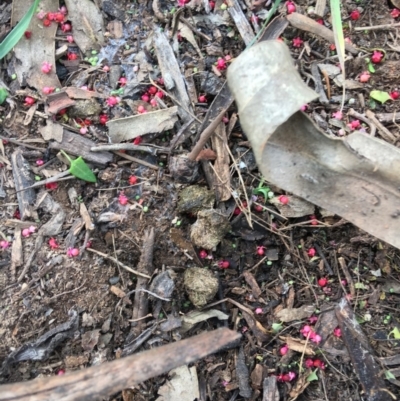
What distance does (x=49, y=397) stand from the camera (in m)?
1.82

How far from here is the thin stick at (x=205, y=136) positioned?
2588mm

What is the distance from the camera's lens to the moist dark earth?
8.32ft

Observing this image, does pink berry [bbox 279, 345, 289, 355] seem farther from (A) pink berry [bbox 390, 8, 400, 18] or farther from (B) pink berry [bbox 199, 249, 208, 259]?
(A) pink berry [bbox 390, 8, 400, 18]

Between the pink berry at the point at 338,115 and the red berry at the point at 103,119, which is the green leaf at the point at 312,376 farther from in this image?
the red berry at the point at 103,119

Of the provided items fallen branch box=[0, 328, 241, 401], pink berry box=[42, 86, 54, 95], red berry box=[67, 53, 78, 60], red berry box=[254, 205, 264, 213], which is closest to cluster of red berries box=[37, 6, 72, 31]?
red berry box=[67, 53, 78, 60]

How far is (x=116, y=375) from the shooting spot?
5.92 ft

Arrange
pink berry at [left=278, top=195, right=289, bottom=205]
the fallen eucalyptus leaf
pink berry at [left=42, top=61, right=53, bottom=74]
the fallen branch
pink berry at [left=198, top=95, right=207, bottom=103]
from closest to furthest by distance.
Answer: the fallen branch < the fallen eucalyptus leaf < pink berry at [left=278, top=195, right=289, bottom=205] < pink berry at [left=198, top=95, right=207, bottom=103] < pink berry at [left=42, top=61, right=53, bottom=74]

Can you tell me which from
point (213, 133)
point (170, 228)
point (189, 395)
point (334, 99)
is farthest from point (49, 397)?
point (334, 99)

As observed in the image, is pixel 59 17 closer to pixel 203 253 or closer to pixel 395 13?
pixel 203 253

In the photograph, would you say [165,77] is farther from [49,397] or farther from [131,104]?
[49,397]

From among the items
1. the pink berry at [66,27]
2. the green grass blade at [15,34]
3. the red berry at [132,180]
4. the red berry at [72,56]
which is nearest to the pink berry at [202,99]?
the red berry at [132,180]

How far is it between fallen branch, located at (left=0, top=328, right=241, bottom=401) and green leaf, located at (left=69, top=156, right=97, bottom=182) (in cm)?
116

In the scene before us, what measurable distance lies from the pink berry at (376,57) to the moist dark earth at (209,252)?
0.07ft

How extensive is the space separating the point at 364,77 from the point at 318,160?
0.69 meters
